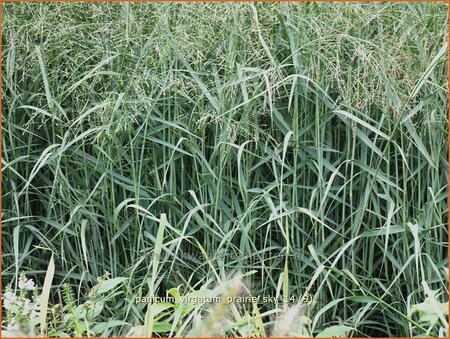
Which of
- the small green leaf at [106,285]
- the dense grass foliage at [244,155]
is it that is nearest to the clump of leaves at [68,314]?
the small green leaf at [106,285]

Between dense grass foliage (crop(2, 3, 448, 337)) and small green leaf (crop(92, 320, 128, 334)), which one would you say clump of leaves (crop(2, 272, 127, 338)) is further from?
dense grass foliage (crop(2, 3, 448, 337))

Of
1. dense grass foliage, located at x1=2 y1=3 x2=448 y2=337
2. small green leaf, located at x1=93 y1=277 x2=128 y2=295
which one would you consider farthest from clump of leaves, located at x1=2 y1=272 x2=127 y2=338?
dense grass foliage, located at x1=2 y1=3 x2=448 y2=337

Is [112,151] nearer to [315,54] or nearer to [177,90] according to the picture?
[177,90]

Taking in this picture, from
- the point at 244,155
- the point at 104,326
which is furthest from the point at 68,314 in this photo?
the point at 244,155

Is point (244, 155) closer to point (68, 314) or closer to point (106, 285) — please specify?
point (106, 285)

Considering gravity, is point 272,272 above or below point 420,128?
below

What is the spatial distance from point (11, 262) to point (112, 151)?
55cm

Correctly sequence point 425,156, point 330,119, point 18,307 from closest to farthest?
point 18,307 → point 425,156 → point 330,119

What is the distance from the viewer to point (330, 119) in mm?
2473

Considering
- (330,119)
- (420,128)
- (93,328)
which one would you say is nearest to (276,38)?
(330,119)

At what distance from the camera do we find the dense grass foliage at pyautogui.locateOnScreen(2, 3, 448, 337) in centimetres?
232

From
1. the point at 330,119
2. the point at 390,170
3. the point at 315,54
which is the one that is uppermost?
the point at 315,54

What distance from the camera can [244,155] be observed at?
2.45 m

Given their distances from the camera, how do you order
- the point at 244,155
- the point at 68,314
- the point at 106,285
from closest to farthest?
the point at 68,314 < the point at 106,285 < the point at 244,155
